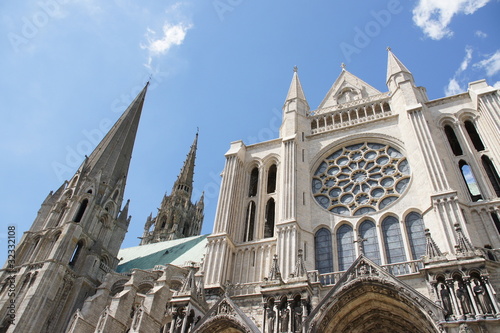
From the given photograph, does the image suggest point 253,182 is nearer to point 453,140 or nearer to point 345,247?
point 345,247

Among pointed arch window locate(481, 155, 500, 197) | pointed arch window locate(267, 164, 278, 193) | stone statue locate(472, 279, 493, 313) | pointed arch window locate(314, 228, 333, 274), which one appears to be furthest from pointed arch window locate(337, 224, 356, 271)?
pointed arch window locate(481, 155, 500, 197)

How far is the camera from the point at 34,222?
28.2 m

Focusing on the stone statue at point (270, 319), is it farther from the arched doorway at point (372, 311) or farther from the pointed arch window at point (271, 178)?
the pointed arch window at point (271, 178)

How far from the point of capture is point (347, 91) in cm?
2275

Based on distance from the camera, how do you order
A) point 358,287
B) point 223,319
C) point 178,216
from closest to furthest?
point 358,287 → point 223,319 → point 178,216

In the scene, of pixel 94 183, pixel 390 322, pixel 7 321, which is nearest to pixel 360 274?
pixel 390 322

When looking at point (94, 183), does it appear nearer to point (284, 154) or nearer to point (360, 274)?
point (284, 154)

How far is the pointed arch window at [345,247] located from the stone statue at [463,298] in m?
4.68

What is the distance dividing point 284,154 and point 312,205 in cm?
288

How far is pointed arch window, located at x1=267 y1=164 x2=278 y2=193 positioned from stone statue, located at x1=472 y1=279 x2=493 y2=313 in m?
10.5

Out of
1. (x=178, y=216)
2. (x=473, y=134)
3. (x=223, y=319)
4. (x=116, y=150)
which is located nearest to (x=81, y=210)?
(x=116, y=150)

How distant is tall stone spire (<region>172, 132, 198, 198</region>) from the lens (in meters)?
44.5

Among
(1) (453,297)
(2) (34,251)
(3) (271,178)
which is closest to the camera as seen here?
(1) (453,297)

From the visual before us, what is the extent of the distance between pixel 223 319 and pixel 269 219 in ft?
19.5
